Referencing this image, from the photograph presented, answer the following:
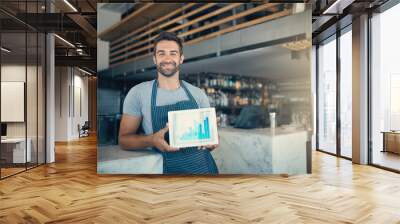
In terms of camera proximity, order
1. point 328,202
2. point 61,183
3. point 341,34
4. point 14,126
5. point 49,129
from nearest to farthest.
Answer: point 328,202
point 61,183
point 14,126
point 49,129
point 341,34

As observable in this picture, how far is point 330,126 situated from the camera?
9.72 metres

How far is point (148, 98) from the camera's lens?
240 inches

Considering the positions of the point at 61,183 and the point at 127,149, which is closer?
the point at 61,183

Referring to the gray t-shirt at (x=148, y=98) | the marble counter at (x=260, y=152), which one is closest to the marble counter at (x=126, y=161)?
the gray t-shirt at (x=148, y=98)

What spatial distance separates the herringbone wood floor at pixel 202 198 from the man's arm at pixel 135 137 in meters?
0.55

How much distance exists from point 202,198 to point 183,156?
4.93 ft

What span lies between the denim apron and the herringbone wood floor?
15cm

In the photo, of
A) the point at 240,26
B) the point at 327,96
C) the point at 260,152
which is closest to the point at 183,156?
the point at 260,152

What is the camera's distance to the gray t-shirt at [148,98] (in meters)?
6.06

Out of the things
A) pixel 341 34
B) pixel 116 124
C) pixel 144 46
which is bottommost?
pixel 116 124

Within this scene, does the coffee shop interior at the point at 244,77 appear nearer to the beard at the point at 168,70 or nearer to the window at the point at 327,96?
the beard at the point at 168,70

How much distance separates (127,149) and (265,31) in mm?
3029

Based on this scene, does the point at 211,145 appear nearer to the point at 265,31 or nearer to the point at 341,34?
the point at 265,31

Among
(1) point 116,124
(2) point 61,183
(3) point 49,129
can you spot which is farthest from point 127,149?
(3) point 49,129
